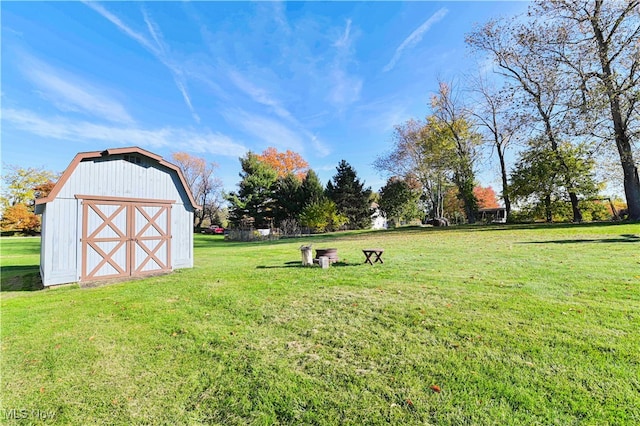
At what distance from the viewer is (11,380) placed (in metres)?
3.15

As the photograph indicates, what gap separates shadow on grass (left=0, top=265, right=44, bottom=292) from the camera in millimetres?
8298

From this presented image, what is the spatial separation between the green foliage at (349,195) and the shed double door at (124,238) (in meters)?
25.1

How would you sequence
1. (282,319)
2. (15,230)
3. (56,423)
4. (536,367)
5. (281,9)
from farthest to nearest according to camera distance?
(15,230)
(281,9)
(282,319)
(536,367)
(56,423)

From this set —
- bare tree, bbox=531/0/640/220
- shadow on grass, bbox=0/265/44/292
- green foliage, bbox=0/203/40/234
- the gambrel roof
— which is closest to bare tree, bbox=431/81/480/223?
bare tree, bbox=531/0/640/220

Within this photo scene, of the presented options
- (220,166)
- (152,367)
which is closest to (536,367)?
(152,367)

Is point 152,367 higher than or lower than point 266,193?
lower

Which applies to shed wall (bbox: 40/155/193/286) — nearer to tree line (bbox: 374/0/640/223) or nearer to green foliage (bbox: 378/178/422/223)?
tree line (bbox: 374/0/640/223)

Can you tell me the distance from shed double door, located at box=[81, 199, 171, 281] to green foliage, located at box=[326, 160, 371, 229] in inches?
989

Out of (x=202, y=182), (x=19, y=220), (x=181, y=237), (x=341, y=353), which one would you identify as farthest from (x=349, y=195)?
(x=19, y=220)

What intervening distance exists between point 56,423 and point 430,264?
328 inches

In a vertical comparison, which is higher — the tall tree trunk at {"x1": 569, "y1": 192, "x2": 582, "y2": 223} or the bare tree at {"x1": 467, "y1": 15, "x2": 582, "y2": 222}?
the bare tree at {"x1": 467, "y1": 15, "x2": 582, "y2": 222}

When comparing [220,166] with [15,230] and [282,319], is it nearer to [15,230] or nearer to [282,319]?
[15,230]

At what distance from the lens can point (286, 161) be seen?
4534 cm

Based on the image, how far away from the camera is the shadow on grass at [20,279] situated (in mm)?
8298
